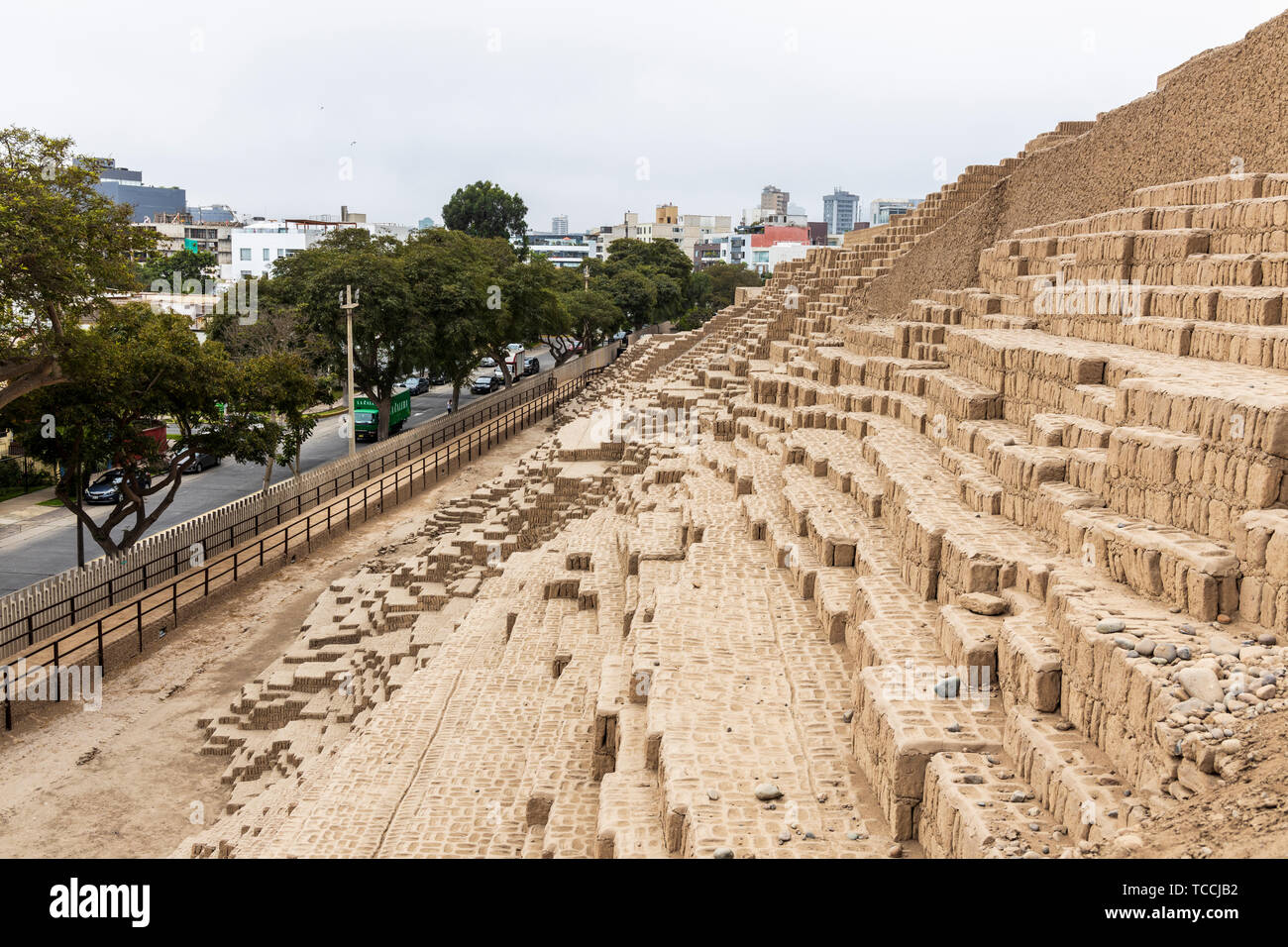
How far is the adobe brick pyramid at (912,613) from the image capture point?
5.44 metres

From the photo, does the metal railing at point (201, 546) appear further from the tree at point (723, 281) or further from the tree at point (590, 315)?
the tree at point (723, 281)

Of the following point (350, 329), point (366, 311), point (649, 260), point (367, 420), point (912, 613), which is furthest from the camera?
point (649, 260)

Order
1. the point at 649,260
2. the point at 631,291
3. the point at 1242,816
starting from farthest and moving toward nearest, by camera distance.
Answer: the point at 649,260
the point at 631,291
the point at 1242,816

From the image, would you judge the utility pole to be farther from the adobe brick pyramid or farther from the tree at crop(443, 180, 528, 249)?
the tree at crop(443, 180, 528, 249)

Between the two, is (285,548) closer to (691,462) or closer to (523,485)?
(523,485)

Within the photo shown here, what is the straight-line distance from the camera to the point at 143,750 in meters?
12.5

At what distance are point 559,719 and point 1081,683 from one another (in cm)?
494

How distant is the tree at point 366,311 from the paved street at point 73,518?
10.2ft

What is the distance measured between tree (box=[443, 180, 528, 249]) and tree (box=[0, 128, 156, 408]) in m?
51.6

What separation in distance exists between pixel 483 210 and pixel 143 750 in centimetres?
5765

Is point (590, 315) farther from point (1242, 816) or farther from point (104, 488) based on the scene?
point (1242, 816)

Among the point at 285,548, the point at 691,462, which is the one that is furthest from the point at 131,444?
the point at 691,462

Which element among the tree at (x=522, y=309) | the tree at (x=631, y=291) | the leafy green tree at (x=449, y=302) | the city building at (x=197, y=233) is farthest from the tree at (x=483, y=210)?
the leafy green tree at (x=449, y=302)

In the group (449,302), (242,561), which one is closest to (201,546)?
(242,561)
